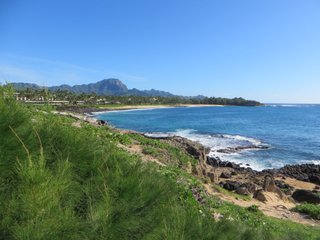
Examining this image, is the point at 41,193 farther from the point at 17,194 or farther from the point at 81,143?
the point at 81,143

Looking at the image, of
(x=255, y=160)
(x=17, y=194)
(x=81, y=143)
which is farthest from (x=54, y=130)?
(x=255, y=160)

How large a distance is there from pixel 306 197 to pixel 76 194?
66.3 feet

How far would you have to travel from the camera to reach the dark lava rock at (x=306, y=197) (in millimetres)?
20131

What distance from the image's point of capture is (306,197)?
20.7 metres

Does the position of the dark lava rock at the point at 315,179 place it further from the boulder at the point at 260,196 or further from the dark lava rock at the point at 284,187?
the boulder at the point at 260,196

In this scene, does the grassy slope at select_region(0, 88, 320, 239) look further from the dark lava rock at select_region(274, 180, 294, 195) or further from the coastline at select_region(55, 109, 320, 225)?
the dark lava rock at select_region(274, 180, 294, 195)

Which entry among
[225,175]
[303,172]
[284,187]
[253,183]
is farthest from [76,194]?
[303,172]

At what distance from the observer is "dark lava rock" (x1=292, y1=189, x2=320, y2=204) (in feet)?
66.0

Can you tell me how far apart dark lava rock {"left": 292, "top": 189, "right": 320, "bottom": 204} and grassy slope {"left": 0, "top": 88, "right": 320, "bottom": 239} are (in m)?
17.8

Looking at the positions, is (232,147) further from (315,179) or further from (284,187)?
(284,187)

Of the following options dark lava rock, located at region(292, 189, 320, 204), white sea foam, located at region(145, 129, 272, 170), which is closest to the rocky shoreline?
dark lava rock, located at region(292, 189, 320, 204)

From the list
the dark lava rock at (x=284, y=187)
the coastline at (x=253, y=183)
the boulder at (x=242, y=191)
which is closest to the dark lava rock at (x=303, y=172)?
the coastline at (x=253, y=183)

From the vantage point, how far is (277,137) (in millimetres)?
57094

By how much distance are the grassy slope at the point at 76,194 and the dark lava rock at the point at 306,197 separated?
17847 millimetres
